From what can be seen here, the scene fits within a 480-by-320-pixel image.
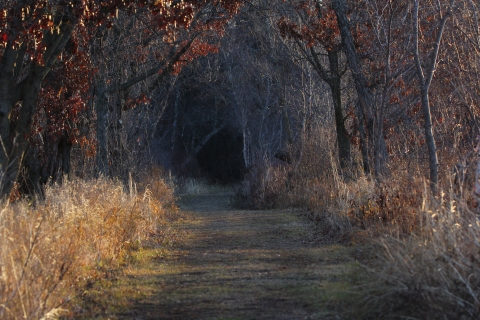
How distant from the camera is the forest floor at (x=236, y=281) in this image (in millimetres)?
7090

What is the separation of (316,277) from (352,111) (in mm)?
9766

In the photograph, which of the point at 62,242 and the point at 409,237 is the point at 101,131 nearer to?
the point at 62,242

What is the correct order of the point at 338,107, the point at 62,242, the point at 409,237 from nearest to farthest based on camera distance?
1. the point at 409,237
2. the point at 62,242
3. the point at 338,107

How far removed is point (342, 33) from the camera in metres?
15.5

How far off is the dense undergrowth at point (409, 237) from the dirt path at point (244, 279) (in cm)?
51

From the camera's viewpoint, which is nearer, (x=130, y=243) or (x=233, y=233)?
(x=130, y=243)

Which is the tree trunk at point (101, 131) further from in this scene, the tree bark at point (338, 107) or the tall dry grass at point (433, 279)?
the tall dry grass at point (433, 279)

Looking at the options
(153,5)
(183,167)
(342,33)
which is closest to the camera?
(153,5)

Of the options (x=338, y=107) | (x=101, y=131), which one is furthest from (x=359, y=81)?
(x=101, y=131)

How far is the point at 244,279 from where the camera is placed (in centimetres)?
862

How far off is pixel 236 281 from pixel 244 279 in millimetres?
143

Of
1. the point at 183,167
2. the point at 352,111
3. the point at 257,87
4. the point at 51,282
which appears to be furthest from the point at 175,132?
the point at 51,282

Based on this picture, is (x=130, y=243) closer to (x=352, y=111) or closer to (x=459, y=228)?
(x=459, y=228)

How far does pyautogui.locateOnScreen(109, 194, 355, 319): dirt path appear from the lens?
7090 mm
